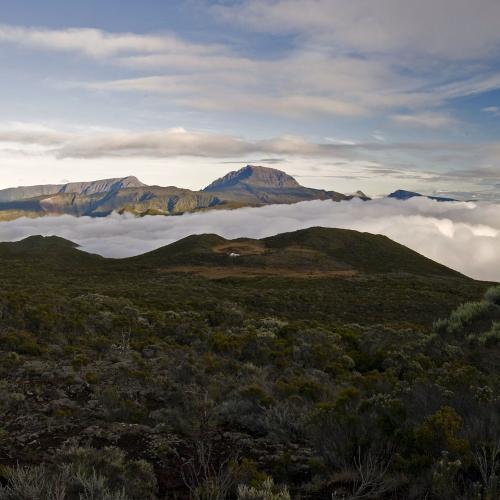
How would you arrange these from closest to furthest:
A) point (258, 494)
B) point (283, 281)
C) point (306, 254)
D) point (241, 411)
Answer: point (258, 494)
point (241, 411)
point (283, 281)
point (306, 254)

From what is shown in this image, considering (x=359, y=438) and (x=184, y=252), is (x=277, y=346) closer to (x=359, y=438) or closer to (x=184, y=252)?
(x=359, y=438)

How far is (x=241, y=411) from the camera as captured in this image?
762 centimetres

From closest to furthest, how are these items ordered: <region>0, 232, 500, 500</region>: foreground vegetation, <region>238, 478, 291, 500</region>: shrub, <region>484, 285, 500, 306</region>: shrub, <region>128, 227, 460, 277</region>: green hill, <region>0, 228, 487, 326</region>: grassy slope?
<region>238, 478, 291, 500</region>: shrub, <region>0, 232, 500, 500</region>: foreground vegetation, <region>484, 285, 500, 306</region>: shrub, <region>0, 228, 487, 326</region>: grassy slope, <region>128, 227, 460, 277</region>: green hill

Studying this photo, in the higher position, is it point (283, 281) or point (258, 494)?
point (258, 494)

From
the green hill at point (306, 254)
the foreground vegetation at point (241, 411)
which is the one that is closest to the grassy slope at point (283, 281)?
the green hill at point (306, 254)

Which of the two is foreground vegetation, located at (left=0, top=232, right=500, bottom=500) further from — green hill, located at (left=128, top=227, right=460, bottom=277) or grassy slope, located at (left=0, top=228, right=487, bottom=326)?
green hill, located at (left=128, top=227, right=460, bottom=277)

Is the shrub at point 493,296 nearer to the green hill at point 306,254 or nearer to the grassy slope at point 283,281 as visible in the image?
the grassy slope at point 283,281

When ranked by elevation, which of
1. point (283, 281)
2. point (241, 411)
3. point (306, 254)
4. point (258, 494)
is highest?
point (258, 494)

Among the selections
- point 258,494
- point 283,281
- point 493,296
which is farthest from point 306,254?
point 258,494

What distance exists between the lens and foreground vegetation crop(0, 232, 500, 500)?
475 cm

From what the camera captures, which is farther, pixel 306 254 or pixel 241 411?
pixel 306 254

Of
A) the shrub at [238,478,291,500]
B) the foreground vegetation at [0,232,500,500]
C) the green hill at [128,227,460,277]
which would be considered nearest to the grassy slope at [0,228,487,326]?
the green hill at [128,227,460,277]

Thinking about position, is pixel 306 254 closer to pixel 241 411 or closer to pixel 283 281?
pixel 283 281

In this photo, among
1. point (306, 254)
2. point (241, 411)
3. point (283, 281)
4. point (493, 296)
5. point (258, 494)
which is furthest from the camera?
point (306, 254)
